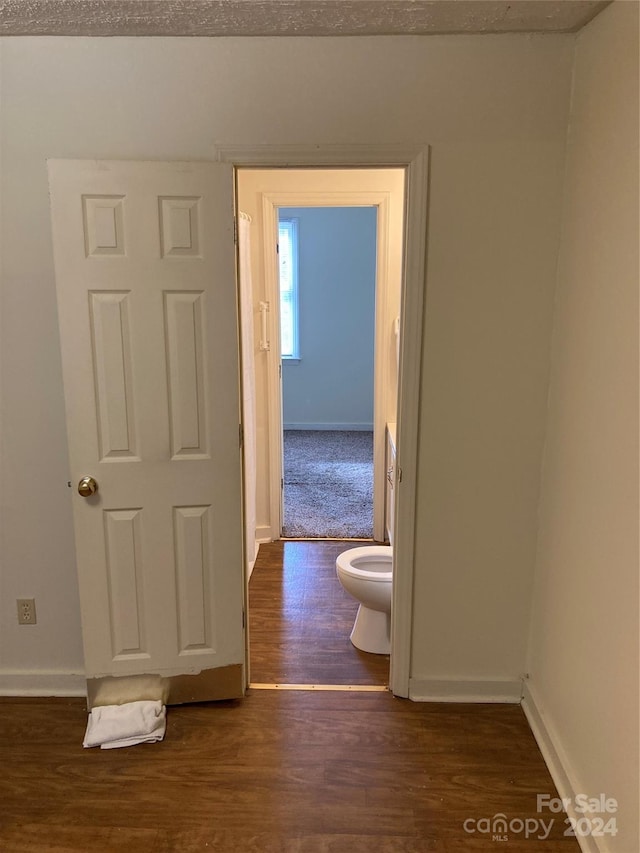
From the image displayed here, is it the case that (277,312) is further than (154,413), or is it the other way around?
(277,312)

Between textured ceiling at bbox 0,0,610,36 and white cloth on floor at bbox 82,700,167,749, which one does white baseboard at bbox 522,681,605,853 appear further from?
textured ceiling at bbox 0,0,610,36

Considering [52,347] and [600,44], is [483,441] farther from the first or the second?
[52,347]

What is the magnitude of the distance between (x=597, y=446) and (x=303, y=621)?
1781 mm


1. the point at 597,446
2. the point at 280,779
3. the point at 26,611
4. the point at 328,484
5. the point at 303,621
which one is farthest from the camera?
the point at 328,484

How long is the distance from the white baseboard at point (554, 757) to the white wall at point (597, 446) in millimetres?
16

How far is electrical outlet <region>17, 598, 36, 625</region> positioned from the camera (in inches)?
94.2

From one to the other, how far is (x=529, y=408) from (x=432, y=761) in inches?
50.8

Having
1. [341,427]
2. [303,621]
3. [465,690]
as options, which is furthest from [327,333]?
[465,690]

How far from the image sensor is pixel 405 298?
2131mm

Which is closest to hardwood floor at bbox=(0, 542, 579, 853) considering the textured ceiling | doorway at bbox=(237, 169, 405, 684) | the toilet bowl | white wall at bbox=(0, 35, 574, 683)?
the toilet bowl

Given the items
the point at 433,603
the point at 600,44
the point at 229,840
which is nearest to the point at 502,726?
the point at 433,603

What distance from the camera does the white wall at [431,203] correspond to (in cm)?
198

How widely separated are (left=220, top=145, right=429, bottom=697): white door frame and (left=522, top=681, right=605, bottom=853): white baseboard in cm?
48

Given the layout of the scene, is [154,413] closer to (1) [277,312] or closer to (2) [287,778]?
(2) [287,778]
